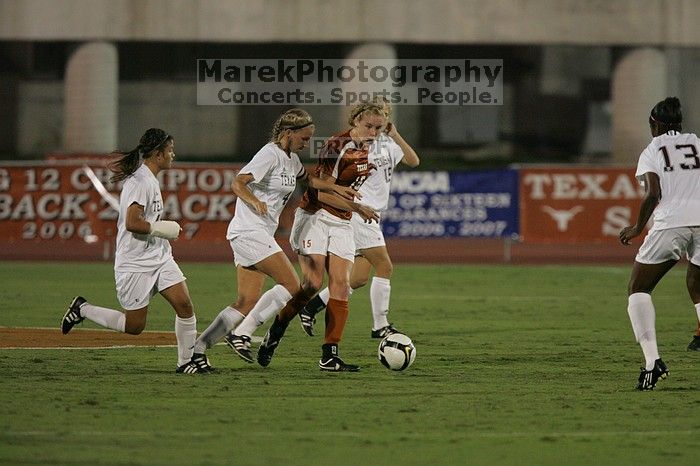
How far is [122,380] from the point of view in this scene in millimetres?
10656

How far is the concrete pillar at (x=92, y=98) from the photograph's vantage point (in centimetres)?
3512

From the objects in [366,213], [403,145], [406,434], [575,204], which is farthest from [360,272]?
[575,204]

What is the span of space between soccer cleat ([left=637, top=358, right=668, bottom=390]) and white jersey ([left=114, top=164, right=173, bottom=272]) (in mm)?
3815

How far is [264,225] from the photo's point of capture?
446 inches

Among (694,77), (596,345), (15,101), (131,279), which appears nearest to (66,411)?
(131,279)

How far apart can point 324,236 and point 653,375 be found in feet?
9.79

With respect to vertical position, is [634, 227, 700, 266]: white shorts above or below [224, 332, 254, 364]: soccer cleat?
above

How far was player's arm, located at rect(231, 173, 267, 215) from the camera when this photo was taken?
11.0m

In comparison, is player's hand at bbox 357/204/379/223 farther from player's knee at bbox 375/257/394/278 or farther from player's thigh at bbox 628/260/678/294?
player's knee at bbox 375/257/394/278

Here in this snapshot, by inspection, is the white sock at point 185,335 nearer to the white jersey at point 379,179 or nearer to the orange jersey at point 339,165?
the orange jersey at point 339,165

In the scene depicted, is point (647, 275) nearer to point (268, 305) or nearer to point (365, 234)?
point (268, 305)

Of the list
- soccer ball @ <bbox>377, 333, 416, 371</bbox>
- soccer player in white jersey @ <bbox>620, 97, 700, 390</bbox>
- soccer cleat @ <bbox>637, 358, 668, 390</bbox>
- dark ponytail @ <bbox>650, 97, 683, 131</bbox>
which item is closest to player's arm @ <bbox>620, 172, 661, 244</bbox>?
soccer player in white jersey @ <bbox>620, 97, 700, 390</bbox>

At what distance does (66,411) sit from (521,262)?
17.0m

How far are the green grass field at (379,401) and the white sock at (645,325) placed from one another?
0.30 meters
